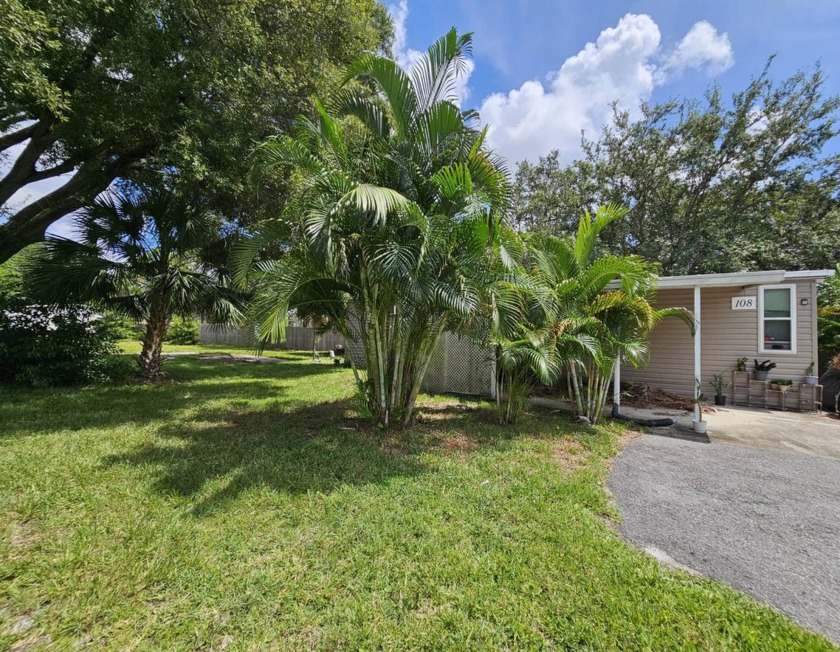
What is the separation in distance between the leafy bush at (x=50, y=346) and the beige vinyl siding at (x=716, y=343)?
1243 cm

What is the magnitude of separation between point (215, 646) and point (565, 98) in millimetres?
17111

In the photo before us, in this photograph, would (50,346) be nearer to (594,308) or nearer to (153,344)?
(153,344)

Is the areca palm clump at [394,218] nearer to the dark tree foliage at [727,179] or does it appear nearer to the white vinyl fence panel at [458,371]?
the white vinyl fence panel at [458,371]

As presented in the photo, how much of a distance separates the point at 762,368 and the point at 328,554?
9721mm

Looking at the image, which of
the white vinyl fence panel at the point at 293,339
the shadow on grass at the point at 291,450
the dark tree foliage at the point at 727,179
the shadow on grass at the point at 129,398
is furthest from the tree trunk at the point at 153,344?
the dark tree foliage at the point at 727,179

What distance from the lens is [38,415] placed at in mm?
5094

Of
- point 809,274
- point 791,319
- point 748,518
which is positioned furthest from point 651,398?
point 748,518

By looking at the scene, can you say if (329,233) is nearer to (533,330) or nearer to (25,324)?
(533,330)

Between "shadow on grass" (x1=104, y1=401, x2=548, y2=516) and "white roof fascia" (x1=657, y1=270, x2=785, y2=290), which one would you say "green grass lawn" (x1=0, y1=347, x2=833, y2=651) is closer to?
"shadow on grass" (x1=104, y1=401, x2=548, y2=516)

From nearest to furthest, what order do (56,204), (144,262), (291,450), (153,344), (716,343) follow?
(291,450) → (144,262) → (56,204) → (716,343) → (153,344)

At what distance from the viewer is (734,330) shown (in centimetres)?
798

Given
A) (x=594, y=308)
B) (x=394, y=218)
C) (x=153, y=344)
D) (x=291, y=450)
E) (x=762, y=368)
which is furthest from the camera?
(x=153, y=344)

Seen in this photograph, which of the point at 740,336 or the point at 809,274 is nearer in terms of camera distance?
the point at 809,274

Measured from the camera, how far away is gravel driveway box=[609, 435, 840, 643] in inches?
84.4
